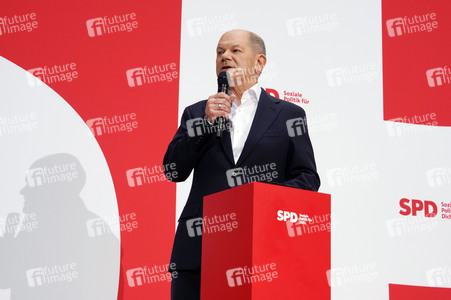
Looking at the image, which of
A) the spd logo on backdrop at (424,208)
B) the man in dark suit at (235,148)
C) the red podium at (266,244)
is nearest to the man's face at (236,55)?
the man in dark suit at (235,148)

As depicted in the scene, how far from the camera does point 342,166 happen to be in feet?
11.4

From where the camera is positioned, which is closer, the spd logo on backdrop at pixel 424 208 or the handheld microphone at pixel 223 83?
the handheld microphone at pixel 223 83

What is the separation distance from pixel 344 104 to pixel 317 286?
2221 millimetres

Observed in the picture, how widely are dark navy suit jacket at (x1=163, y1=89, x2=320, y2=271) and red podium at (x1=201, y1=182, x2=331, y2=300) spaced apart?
24 cm

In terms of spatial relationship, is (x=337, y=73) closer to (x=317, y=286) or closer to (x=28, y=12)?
(x=28, y=12)

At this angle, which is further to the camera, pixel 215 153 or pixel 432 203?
pixel 432 203

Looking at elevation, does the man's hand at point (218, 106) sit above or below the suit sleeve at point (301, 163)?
above

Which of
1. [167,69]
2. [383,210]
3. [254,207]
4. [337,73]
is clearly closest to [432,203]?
[383,210]

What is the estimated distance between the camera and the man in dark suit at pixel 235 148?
6.07ft

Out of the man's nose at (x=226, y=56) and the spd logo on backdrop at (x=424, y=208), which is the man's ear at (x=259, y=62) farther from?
the spd logo on backdrop at (x=424, y=208)

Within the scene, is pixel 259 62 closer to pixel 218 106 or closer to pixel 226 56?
pixel 226 56

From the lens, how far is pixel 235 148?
6.41 feet

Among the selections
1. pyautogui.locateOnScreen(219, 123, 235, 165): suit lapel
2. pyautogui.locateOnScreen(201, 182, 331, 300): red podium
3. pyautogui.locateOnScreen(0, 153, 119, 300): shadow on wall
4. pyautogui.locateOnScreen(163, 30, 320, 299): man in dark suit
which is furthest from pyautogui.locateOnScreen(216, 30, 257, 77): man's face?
pyautogui.locateOnScreen(0, 153, 119, 300): shadow on wall

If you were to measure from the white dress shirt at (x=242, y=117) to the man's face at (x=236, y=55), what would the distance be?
8cm
